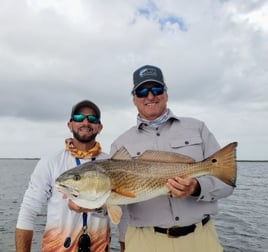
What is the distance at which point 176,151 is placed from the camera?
483cm

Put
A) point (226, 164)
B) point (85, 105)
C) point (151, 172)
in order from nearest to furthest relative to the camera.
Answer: point (226, 164), point (151, 172), point (85, 105)

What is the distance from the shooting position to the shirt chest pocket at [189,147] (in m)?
4.82

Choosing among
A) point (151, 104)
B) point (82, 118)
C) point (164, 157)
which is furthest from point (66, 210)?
point (151, 104)

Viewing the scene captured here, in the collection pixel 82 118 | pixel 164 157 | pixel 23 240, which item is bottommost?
pixel 23 240

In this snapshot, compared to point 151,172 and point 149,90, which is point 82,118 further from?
point 151,172

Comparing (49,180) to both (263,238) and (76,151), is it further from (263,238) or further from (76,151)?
(263,238)

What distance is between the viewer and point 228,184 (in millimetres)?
4273

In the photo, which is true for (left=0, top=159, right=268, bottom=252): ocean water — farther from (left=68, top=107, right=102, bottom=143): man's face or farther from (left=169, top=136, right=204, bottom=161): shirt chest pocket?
(left=169, top=136, right=204, bottom=161): shirt chest pocket

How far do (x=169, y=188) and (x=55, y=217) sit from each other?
2025 mm

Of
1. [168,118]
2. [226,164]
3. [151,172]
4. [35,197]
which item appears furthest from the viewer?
[35,197]

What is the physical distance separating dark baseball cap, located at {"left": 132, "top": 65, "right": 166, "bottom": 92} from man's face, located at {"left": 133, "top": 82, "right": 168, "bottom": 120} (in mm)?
60

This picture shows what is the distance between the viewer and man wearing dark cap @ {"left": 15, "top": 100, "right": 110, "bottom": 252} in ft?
17.9

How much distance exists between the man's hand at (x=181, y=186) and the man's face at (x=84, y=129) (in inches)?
72.3

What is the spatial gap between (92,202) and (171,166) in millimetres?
1026
